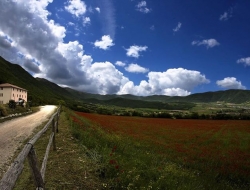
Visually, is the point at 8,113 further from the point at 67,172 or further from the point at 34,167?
the point at 34,167

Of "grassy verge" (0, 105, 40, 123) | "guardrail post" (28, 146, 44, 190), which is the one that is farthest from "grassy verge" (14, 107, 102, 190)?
"grassy verge" (0, 105, 40, 123)

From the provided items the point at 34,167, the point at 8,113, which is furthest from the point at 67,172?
the point at 8,113

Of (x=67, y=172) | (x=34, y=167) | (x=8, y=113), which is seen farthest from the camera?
(x=8, y=113)

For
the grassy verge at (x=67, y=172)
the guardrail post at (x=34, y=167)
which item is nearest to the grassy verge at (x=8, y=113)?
the grassy verge at (x=67, y=172)

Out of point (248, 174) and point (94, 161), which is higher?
point (94, 161)

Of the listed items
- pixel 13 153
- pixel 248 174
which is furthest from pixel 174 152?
pixel 13 153

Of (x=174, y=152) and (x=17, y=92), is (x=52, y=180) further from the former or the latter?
(x=17, y=92)

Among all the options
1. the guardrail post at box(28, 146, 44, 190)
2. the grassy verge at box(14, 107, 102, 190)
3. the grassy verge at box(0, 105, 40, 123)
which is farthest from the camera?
the grassy verge at box(0, 105, 40, 123)

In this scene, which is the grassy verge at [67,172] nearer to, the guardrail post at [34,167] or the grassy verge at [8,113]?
the guardrail post at [34,167]

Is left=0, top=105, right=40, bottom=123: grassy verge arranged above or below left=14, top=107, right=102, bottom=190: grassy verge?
above

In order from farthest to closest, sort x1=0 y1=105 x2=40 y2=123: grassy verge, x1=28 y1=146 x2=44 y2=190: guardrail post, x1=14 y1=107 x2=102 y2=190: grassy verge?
x1=0 y1=105 x2=40 y2=123: grassy verge, x1=14 y1=107 x2=102 y2=190: grassy verge, x1=28 y1=146 x2=44 y2=190: guardrail post

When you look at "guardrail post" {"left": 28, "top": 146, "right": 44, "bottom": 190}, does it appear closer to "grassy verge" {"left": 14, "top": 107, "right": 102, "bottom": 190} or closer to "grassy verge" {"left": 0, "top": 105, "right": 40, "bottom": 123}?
"grassy verge" {"left": 14, "top": 107, "right": 102, "bottom": 190}

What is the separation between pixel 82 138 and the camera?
1264 centimetres

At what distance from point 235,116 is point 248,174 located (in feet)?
270
